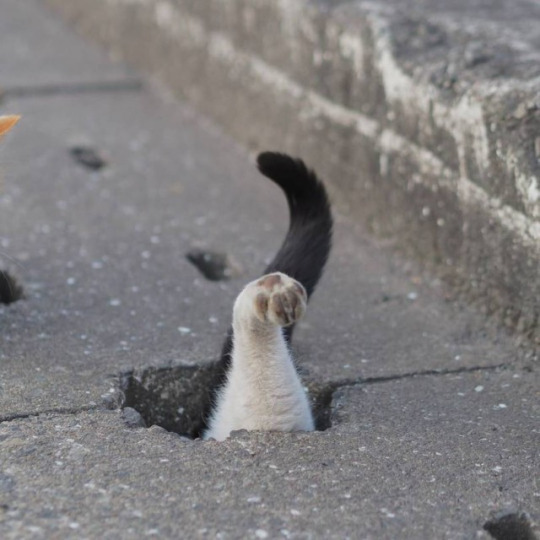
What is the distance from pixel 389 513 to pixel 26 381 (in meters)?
0.85

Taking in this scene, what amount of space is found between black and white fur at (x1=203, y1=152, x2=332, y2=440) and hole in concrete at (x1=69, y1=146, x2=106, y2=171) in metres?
1.48

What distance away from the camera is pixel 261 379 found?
1.90m

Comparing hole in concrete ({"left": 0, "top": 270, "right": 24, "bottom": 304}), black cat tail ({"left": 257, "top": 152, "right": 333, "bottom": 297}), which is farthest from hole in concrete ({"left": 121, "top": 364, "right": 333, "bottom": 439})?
hole in concrete ({"left": 0, "top": 270, "right": 24, "bottom": 304})

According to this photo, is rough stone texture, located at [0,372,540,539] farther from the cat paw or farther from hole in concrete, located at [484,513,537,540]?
the cat paw

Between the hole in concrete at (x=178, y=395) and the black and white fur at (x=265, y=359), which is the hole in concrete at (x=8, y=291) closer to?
the hole in concrete at (x=178, y=395)

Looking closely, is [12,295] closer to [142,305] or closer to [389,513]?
[142,305]

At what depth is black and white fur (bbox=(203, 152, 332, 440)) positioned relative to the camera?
1809 mm

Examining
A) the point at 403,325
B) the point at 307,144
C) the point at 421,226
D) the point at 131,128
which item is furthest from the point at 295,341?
the point at 131,128

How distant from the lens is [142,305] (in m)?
2.46

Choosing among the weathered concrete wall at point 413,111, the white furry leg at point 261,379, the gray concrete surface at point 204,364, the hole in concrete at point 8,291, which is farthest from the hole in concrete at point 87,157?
the white furry leg at point 261,379

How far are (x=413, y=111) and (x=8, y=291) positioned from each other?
119 centimetres

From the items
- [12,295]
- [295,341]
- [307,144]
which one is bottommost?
[12,295]

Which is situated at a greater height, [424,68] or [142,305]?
[424,68]

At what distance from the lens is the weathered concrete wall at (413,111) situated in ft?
7.48
